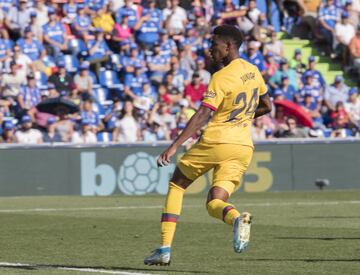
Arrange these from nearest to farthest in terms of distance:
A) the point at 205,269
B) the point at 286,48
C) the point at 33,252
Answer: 1. the point at 205,269
2. the point at 33,252
3. the point at 286,48

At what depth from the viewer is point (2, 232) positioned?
47.3 feet

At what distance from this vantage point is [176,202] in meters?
10.2

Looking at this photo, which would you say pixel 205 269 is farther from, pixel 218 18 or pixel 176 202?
pixel 218 18

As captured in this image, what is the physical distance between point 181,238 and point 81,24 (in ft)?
44.0

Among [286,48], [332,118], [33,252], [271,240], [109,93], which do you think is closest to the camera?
[33,252]

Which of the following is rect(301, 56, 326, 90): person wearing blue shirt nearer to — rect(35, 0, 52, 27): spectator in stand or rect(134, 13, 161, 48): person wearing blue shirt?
rect(134, 13, 161, 48): person wearing blue shirt

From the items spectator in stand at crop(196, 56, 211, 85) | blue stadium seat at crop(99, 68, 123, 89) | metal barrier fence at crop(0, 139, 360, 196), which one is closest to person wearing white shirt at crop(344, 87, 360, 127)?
metal barrier fence at crop(0, 139, 360, 196)

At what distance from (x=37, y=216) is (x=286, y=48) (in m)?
14.6

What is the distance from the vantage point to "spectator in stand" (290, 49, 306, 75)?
96.5 feet

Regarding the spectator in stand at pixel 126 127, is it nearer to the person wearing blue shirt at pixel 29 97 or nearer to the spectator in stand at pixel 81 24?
the person wearing blue shirt at pixel 29 97

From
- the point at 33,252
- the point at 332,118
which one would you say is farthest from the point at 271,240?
the point at 332,118

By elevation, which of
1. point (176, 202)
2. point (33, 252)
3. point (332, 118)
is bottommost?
point (332, 118)

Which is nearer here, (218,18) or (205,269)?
(205,269)

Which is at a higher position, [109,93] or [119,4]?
[119,4]
